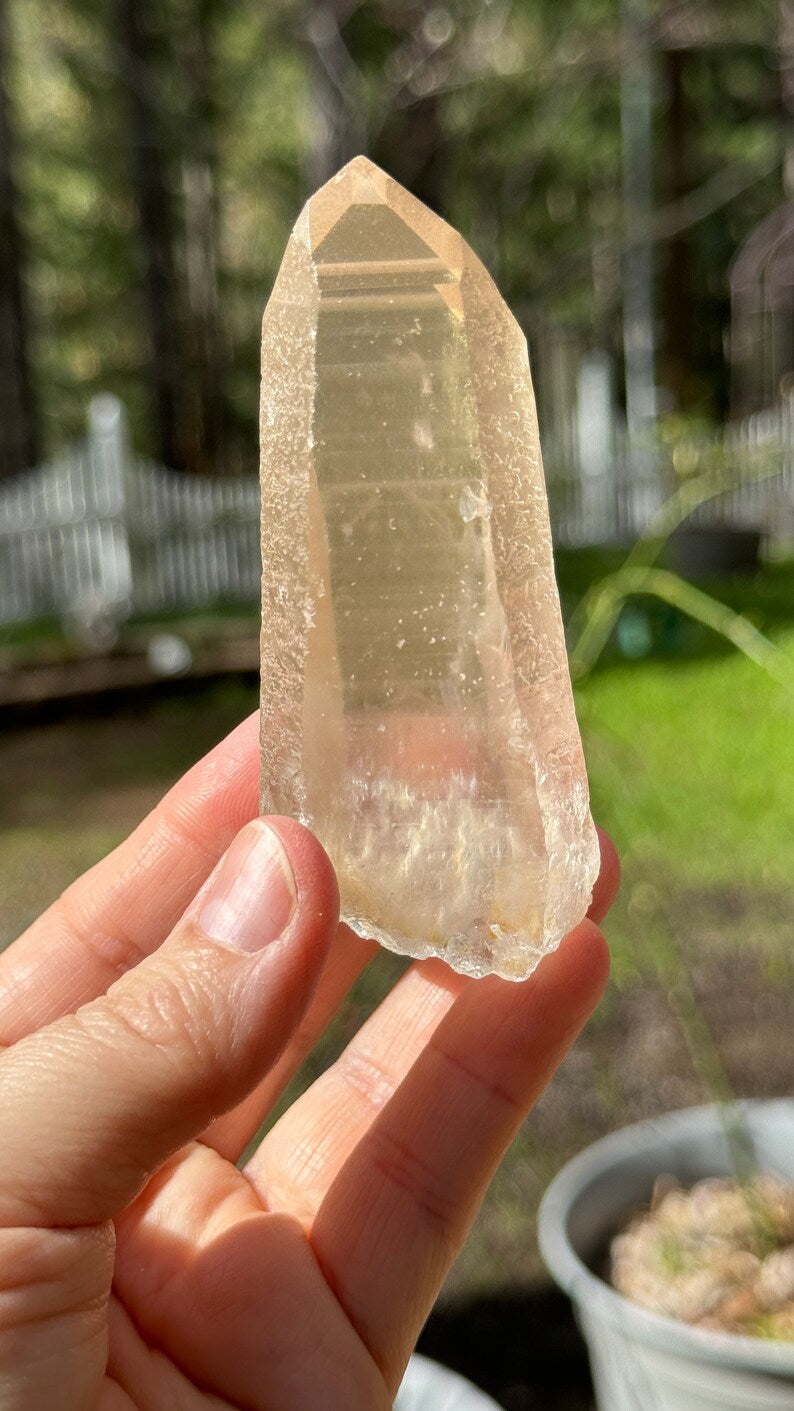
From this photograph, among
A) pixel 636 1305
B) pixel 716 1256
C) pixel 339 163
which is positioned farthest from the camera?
pixel 339 163

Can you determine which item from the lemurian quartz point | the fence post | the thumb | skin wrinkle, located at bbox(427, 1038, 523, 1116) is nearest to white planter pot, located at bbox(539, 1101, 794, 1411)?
skin wrinkle, located at bbox(427, 1038, 523, 1116)

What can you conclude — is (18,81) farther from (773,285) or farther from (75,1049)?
(75,1049)

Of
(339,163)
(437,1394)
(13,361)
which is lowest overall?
(437,1394)

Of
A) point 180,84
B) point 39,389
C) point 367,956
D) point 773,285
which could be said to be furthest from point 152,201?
point 367,956

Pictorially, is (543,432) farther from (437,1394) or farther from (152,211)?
(437,1394)

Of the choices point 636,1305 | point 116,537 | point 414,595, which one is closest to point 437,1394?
point 636,1305

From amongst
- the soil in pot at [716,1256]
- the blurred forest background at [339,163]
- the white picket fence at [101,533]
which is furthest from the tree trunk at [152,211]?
the soil in pot at [716,1256]

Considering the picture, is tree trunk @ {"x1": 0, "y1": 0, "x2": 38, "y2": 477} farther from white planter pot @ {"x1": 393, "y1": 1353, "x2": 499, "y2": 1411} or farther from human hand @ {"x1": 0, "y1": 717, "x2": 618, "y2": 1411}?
white planter pot @ {"x1": 393, "y1": 1353, "x2": 499, "y2": 1411}
